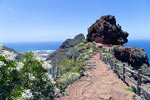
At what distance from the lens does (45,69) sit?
19.5ft

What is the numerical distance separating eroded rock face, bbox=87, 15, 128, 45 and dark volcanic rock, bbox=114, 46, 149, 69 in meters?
5.57

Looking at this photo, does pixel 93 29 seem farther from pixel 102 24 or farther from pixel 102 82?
pixel 102 82

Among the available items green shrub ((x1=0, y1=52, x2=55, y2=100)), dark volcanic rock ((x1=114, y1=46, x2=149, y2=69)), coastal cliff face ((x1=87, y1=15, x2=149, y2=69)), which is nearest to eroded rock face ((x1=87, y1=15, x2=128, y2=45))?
coastal cliff face ((x1=87, y1=15, x2=149, y2=69))

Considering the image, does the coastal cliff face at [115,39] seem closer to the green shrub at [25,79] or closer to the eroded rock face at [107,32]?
the eroded rock face at [107,32]

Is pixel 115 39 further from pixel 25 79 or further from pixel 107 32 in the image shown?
pixel 25 79

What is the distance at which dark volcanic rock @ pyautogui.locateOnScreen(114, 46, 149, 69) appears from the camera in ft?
82.5

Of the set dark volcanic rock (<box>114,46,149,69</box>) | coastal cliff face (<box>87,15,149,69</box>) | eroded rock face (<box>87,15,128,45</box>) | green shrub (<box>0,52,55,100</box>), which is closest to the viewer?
green shrub (<box>0,52,55,100</box>)

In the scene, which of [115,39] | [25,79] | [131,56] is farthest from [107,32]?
[25,79]

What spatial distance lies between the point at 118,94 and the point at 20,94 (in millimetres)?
5766

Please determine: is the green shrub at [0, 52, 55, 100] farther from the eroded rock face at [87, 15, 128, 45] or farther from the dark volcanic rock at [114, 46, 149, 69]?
the eroded rock face at [87, 15, 128, 45]

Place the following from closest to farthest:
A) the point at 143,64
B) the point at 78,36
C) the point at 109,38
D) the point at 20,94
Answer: the point at 20,94 → the point at 143,64 → the point at 109,38 → the point at 78,36

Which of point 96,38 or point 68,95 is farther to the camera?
point 96,38

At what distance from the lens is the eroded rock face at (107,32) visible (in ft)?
104

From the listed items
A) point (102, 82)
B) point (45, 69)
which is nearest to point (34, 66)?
point (45, 69)
